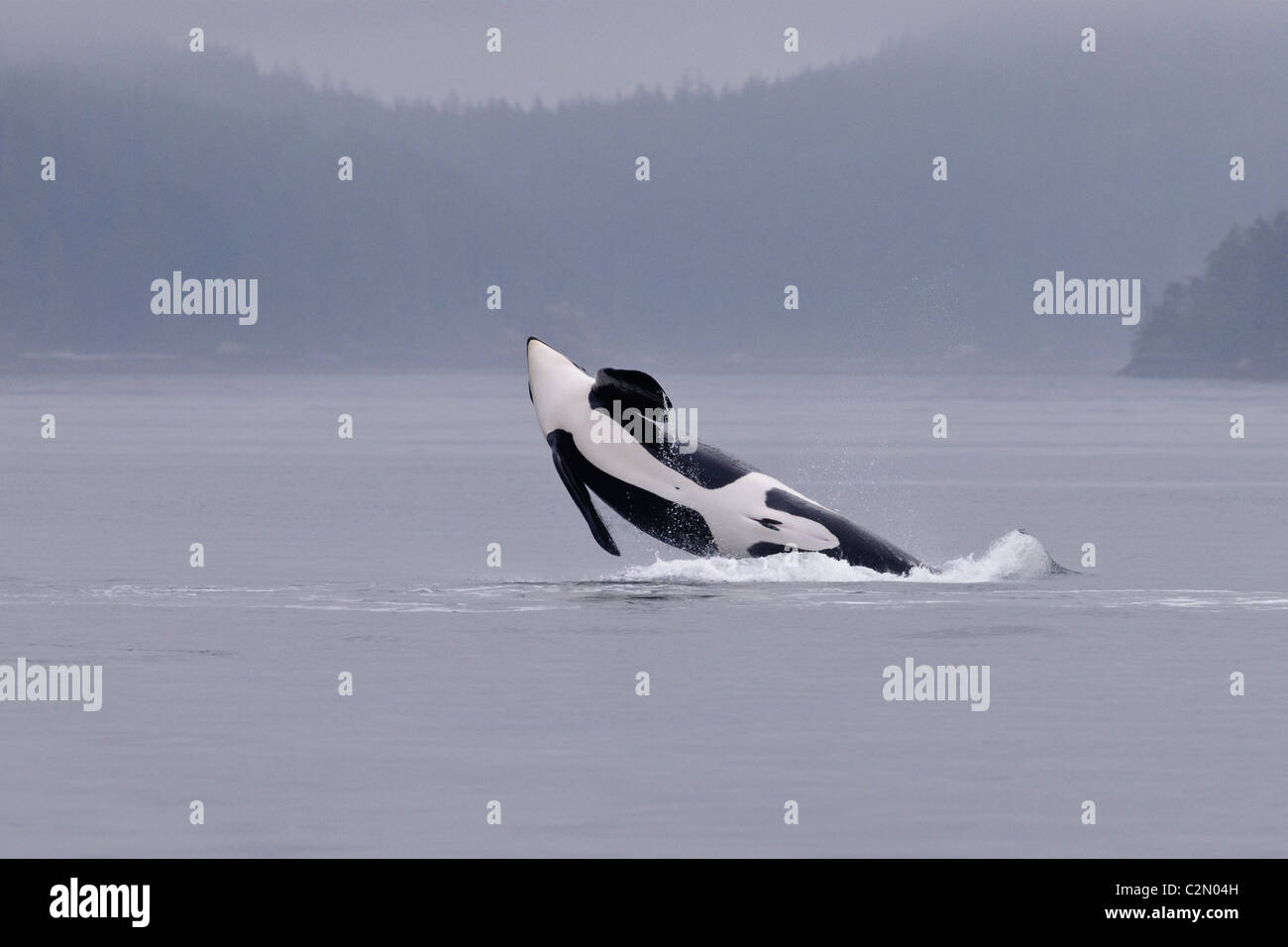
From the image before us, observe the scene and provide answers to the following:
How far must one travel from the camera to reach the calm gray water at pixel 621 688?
58.0 ft

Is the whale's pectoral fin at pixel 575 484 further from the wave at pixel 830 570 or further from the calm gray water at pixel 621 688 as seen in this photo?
the wave at pixel 830 570

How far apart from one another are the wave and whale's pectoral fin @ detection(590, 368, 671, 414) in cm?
275

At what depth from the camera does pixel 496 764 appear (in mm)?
19797

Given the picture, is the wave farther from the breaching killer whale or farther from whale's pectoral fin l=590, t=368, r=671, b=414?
whale's pectoral fin l=590, t=368, r=671, b=414

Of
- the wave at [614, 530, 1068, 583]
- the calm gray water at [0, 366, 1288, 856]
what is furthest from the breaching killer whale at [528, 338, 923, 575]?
the calm gray water at [0, 366, 1288, 856]

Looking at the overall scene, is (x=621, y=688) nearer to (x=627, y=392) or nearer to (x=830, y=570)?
(x=627, y=392)

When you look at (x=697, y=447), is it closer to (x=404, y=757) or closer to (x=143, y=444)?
(x=404, y=757)

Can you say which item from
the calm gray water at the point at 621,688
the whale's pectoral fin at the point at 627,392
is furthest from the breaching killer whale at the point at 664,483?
the calm gray water at the point at 621,688

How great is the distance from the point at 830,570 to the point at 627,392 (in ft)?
13.4

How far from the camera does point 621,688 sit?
Result: 23.6 meters

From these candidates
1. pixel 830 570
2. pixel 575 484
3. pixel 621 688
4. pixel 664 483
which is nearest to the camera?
pixel 621 688

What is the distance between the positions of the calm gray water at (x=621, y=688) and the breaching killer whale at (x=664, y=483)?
640mm

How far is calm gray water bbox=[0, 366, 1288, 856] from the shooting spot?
1769 cm


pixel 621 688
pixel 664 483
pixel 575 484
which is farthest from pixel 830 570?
pixel 621 688
